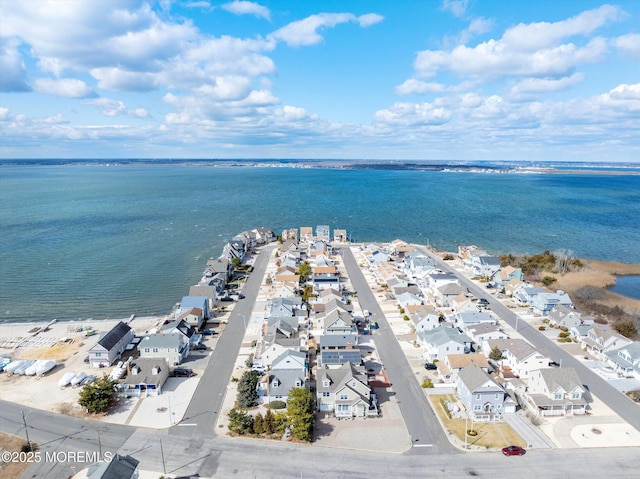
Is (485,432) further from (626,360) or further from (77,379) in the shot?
(77,379)

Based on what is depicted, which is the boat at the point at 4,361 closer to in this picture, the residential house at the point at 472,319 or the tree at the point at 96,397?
the tree at the point at 96,397

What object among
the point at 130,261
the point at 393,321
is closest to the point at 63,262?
the point at 130,261

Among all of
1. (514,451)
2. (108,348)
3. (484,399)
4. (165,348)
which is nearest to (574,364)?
(484,399)

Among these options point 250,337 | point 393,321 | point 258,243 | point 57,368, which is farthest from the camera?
point 258,243

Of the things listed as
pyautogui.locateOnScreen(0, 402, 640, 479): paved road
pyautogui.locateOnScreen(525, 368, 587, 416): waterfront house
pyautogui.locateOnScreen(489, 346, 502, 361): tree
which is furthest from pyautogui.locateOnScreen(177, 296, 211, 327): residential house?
pyautogui.locateOnScreen(525, 368, 587, 416): waterfront house

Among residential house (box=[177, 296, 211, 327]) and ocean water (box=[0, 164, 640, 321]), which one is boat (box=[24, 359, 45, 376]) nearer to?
ocean water (box=[0, 164, 640, 321])

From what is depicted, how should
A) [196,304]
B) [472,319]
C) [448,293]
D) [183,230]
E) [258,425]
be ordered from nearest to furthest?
[258,425], [472,319], [196,304], [448,293], [183,230]

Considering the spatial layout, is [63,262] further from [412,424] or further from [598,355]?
[598,355]
